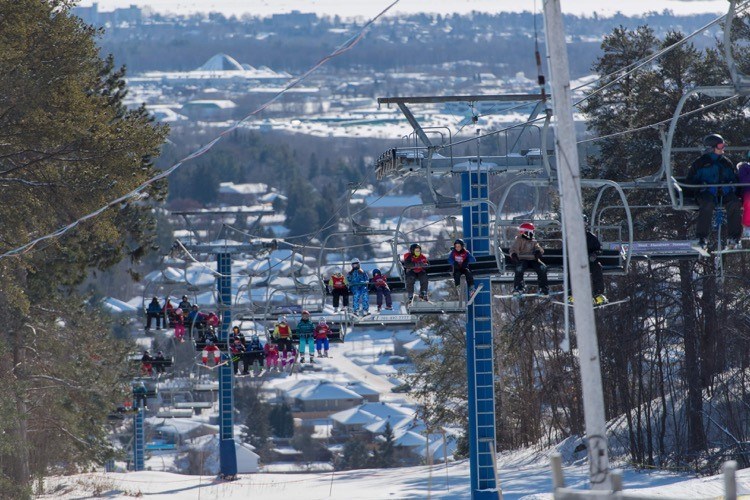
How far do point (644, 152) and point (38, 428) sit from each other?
56.4 feet

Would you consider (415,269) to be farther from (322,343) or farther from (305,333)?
(305,333)

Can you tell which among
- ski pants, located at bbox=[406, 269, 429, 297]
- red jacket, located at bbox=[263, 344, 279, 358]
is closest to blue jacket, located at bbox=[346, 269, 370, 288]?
ski pants, located at bbox=[406, 269, 429, 297]

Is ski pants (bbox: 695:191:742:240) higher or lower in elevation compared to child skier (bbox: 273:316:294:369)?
higher

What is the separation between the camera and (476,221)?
23.6 m

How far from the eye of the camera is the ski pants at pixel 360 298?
24797 millimetres

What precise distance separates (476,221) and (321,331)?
6.35 metres

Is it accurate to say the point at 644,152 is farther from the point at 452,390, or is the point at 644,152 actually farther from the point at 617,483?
the point at 617,483

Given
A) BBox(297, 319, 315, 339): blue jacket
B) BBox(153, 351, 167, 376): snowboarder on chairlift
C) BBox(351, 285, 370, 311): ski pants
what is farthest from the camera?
BBox(153, 351, 167, 376): snowboarder on chairlift

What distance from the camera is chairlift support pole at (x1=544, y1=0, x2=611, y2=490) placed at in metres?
12.4

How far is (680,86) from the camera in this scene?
125ft

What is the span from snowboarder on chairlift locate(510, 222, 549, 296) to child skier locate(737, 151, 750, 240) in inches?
116

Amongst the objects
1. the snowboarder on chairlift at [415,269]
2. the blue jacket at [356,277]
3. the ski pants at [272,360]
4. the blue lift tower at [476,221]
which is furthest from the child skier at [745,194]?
the ski pants at [272,360]

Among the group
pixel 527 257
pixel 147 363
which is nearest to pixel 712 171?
pixel 527 257

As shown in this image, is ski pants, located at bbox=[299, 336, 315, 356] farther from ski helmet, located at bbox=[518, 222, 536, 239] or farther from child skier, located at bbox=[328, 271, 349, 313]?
ski helmet, located at bbox=[518, 222, 536, 239]
